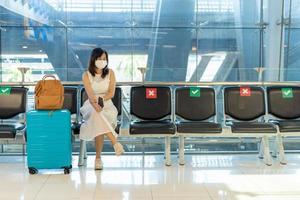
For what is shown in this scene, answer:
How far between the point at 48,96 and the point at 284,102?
2.72 m

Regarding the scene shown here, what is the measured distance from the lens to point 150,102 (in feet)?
16.0

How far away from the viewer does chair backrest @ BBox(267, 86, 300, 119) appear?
4.93m

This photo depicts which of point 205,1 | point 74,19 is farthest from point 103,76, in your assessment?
point 205,1

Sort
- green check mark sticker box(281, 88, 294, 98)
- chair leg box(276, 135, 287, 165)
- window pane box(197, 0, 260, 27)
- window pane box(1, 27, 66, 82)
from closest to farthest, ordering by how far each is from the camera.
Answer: chair leg box(276, 135, 287, 165) → green check mark sticker box(281, 88, 294, 98) → window pane box(1, 27, 66, 82) → window pane box(197, 0, 260, 27)

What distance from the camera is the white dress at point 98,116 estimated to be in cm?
425

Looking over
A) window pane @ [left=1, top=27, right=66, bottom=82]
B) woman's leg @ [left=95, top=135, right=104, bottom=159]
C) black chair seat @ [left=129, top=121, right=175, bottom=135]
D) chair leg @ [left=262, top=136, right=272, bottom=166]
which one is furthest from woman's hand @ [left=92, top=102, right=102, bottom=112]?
window pane @ [left=1, top=27, right=66, bottom=82]

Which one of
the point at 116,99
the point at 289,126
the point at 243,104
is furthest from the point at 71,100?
the point at 289,126

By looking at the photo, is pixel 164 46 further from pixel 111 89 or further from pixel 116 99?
pixel 111 89

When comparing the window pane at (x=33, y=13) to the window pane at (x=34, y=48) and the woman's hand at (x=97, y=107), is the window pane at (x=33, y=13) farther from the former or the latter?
the woman's hand at (x=97, y=107)

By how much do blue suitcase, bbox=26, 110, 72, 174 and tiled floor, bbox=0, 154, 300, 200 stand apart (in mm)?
132

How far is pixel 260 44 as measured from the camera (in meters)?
7.57

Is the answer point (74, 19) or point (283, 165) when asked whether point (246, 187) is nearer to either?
point (283, 165)

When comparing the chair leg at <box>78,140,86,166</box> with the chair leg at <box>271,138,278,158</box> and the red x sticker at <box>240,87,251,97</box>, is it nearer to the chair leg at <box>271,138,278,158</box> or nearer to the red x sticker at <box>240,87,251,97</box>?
the red x sticker at <box>240,87,251,97</box>

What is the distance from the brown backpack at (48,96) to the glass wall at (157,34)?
2.63 m
